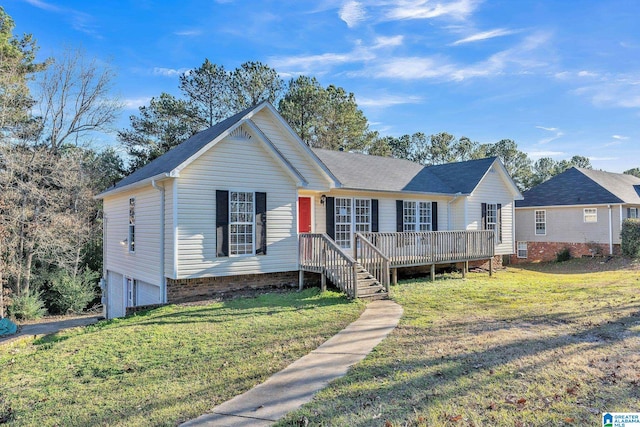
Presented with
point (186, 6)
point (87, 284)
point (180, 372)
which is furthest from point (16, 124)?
point (180, 372)

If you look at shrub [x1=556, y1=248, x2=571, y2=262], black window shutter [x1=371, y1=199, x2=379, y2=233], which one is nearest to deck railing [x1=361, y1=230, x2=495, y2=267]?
black window shutter [x1=371, y1=199, x2=379, y2=233]

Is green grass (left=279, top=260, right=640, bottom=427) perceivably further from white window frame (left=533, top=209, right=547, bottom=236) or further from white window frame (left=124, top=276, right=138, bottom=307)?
white window frame (left=533, top=209, right=547, bottom=236)

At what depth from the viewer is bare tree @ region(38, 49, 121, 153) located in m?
23.2

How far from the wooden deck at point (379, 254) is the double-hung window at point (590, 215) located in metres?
11.6

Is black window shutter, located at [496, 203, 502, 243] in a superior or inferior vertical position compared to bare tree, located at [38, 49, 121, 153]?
inferior

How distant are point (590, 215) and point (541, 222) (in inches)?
118

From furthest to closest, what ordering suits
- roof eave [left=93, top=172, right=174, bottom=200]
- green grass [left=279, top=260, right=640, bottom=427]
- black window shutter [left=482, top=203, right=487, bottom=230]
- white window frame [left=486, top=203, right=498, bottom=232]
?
white window frame [left=486, top=203, right=498, bottom=232], black window shutter [left=482, top=203, right=487, bottom=230], roof eave [left=93, top=172, right=174, bottom=200], green grass [left=279, top=260, right=640, bottom=427]

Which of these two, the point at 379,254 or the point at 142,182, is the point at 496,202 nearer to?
the point at 379,254

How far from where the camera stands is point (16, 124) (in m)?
20.4

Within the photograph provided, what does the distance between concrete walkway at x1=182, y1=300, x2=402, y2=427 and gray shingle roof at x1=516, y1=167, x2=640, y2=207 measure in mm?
22147

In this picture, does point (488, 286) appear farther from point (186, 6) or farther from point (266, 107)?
point (186, 6)

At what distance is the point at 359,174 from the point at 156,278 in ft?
28.9

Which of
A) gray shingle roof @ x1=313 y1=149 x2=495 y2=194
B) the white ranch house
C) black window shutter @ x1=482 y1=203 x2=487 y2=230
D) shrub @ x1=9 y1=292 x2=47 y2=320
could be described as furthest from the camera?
black window shutter @ x1=482 y1=203 x2=487 y2=230

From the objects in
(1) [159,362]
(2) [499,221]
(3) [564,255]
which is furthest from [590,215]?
(1) [159,362]
